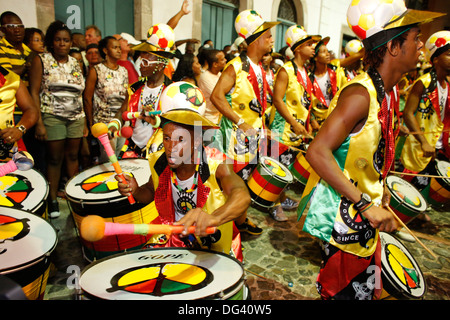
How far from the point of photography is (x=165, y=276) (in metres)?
1.55

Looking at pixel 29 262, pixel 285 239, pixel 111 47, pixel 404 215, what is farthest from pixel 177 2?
pixel 29 262

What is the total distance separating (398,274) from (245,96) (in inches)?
92.9

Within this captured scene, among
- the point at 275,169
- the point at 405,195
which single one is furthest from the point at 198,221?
the point at 405,195

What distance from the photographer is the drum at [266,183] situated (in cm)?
373

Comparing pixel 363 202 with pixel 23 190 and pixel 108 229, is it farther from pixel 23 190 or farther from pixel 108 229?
pixel 23 190

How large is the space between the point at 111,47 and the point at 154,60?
1.38 m

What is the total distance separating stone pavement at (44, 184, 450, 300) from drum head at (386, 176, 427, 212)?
0.44 metres

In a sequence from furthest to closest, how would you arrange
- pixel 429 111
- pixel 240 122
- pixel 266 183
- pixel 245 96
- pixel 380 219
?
1. pixel 429 111
2. pixel 266 183
3. pixel 245 96
4. pixel 240 122
5. pixel 380 219

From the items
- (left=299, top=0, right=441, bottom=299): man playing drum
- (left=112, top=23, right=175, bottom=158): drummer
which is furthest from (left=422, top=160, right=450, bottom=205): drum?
(left=112, top=23, right=175, bottom=158): drummer

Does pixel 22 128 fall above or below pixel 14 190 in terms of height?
above

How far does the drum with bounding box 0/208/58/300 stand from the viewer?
165 cm

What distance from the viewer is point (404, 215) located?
3.20 meters

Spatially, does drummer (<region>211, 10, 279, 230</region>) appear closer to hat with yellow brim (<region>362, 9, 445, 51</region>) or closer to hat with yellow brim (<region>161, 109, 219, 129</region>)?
hat with yellow brim (<region>161, 109, 219, 129</region>)

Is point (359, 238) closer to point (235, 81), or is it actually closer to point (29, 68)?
point (235, 81)
